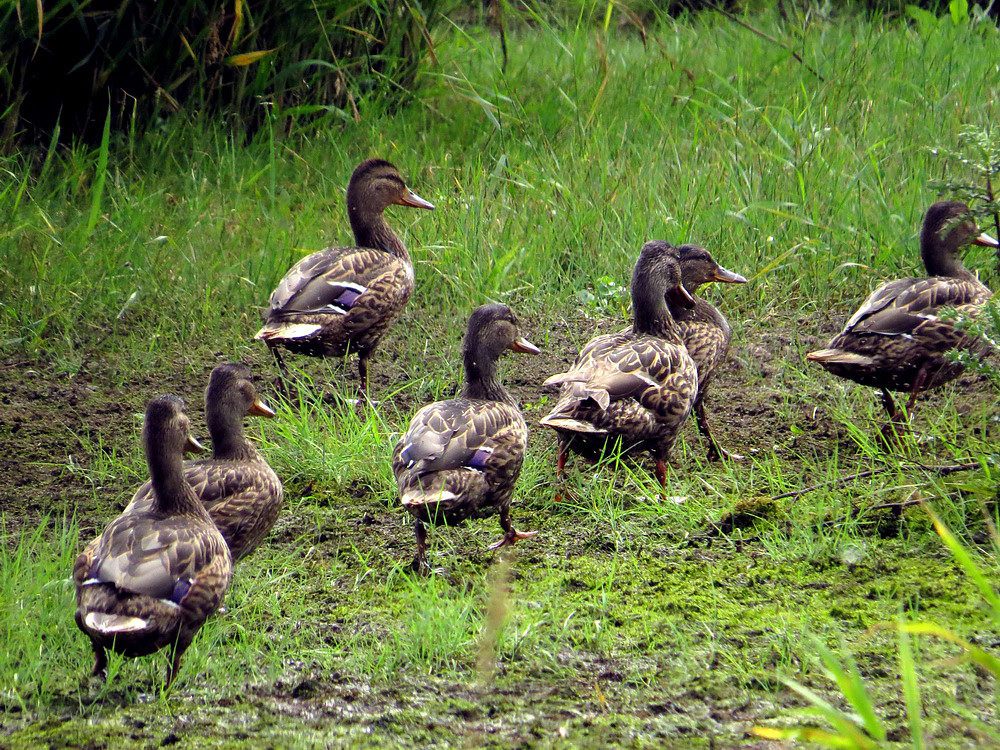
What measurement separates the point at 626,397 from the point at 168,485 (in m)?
2.03

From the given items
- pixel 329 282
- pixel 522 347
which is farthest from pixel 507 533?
pixel 329 282

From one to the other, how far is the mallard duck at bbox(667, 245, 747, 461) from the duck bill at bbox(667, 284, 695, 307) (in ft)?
0.04

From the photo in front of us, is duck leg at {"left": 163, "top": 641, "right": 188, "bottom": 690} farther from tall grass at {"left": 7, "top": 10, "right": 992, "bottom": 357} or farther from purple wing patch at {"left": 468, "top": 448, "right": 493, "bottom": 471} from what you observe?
tall grass at {"left": 7, "top": 10, "right": 992, "bottom": 357}

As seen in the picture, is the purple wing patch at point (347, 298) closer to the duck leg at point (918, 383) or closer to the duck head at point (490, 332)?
the duck head at point (490, 332)

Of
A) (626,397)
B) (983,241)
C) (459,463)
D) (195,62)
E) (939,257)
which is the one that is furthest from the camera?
(195,62)

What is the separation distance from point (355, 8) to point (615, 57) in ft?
9.22

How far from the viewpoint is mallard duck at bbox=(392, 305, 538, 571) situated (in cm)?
446

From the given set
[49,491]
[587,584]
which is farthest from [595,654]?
[49,491]

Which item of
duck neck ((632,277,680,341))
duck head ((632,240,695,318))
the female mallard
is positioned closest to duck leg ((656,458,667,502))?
the female mallard

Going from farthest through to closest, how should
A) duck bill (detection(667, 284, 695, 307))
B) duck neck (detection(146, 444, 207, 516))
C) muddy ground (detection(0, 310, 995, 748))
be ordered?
duck bill (detection(667, 284, 695, 307)) < duck neck (detection(146, 444, 207, 516)) < muddy ground (detection(0, 310, 995, 748))

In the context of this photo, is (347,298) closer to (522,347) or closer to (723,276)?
(522,347)

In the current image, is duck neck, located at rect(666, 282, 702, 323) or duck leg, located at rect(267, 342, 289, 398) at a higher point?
duck neck, located at rect(666, 282, 702, 323)

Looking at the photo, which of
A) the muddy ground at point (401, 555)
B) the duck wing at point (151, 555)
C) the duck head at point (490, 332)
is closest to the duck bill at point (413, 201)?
the muddy ground at point (401, 555)

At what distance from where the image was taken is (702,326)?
588 centimetres
